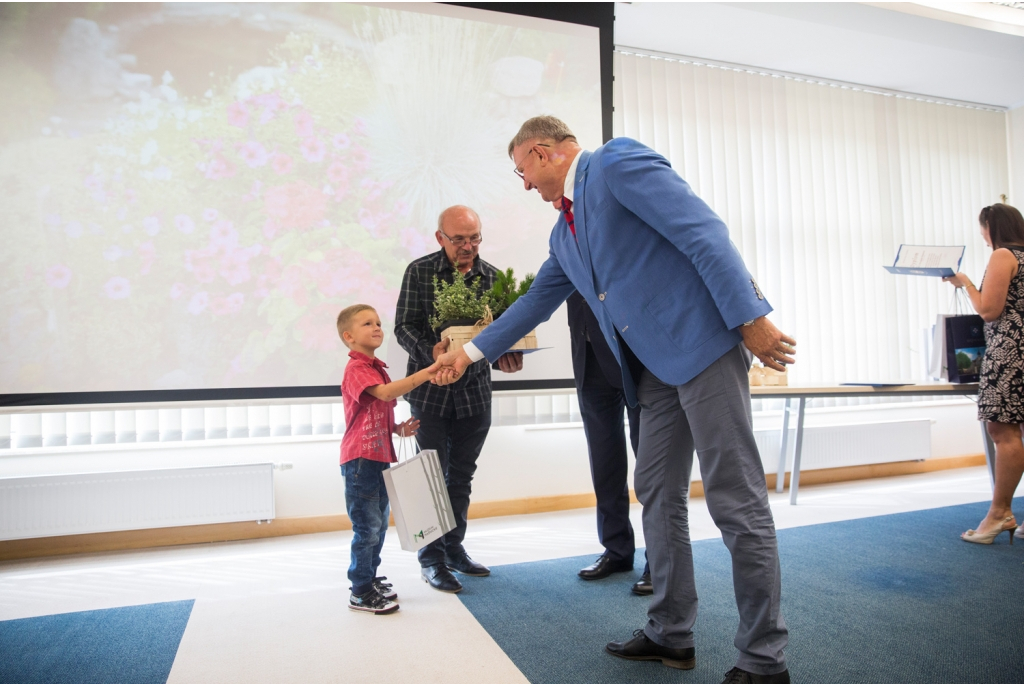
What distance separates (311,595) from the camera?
8.52 feet

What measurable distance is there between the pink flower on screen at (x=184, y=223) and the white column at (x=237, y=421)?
94 centimetres

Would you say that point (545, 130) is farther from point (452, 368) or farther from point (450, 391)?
point (450, 391)

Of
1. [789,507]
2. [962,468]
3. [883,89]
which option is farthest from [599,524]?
→ [883,89]

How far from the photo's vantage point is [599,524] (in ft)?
9.31

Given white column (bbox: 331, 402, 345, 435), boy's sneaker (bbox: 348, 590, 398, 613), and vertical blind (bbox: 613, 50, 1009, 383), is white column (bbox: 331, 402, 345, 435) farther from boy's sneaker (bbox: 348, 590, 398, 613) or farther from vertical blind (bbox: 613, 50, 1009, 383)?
vertical blind (bbox: 613, 50, 1009, 383)

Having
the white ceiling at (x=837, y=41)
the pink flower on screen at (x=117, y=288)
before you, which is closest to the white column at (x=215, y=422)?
the pink flower on screen at (x=117, y=288)

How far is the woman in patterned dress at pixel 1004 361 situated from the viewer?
3074mm

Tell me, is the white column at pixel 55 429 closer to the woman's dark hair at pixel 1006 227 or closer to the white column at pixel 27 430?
the white column at pixel 27 430

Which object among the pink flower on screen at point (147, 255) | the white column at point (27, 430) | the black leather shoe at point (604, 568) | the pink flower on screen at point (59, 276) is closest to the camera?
the black leather shoe at point (604, 568)

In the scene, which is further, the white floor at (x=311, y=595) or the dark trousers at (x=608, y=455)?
the dark trousers at (x=608, y=455)

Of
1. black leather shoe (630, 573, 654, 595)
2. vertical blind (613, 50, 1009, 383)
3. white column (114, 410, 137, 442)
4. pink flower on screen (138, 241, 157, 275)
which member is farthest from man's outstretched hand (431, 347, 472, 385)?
vertical blind (613, 50, 1009, 383)

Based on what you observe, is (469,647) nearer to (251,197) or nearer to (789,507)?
(251,197)

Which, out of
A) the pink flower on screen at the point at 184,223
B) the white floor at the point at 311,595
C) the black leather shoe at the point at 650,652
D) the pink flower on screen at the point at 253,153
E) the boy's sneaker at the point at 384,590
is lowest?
the white floor at the point at 311,595

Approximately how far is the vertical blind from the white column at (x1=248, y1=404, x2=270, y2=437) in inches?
111
